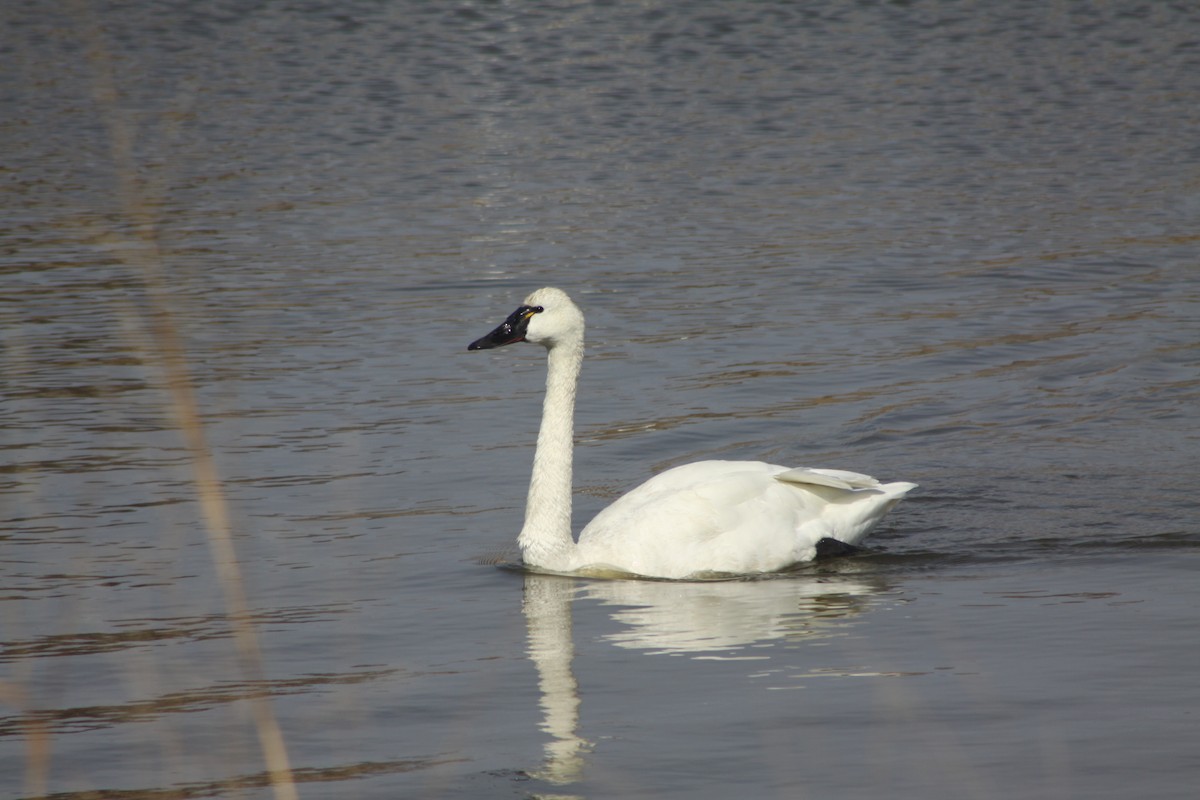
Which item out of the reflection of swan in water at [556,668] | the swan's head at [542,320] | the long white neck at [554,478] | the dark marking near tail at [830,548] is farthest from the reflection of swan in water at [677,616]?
the swan's head at [542,320]

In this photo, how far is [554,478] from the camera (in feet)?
28.0

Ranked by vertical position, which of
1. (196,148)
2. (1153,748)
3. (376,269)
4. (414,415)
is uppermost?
(196,148)

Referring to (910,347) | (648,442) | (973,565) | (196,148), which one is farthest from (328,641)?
(196,148)

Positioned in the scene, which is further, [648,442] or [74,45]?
[74,45]

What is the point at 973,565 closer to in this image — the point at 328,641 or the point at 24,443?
the point at 328,641

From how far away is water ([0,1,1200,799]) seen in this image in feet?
19.0

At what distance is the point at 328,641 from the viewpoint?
22.9 ft

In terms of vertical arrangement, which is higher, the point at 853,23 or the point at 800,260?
the point at 853,23

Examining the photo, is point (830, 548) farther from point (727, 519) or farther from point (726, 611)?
point (726, 611)

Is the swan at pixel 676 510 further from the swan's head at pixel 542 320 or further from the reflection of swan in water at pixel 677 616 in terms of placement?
the reflection of swan in water at pixel 677 616

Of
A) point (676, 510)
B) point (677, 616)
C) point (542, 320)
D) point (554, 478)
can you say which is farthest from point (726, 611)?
point (542, 320)

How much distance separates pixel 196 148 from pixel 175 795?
17.2 meters

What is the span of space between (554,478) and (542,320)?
764 mm

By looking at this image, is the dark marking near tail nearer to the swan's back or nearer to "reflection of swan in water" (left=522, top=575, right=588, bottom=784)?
the swan's back
